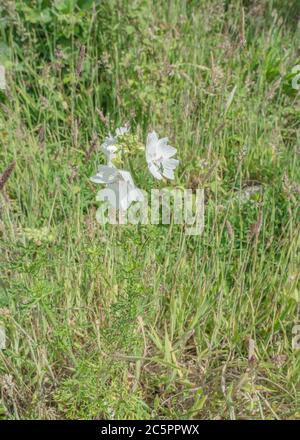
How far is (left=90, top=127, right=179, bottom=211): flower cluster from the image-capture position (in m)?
1.38

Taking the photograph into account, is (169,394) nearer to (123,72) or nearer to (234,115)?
(234,115)

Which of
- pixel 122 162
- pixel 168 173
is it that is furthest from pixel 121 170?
pixel 168 173

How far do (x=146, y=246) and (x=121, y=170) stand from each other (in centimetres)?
39

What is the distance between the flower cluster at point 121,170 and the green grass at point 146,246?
0.16 metres

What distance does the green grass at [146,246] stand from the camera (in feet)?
5.16

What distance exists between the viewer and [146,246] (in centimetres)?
173

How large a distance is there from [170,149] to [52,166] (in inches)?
33.9

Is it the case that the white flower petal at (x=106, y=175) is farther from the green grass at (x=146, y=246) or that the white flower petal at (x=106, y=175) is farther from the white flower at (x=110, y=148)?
the green grass at (x=146, y=246)

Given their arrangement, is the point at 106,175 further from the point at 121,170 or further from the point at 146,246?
the point at 146,246

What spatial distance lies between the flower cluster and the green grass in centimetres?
16

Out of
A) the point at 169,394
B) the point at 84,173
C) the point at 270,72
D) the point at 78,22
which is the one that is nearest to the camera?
the point at 169,394

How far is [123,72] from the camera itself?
2576 millimetres
